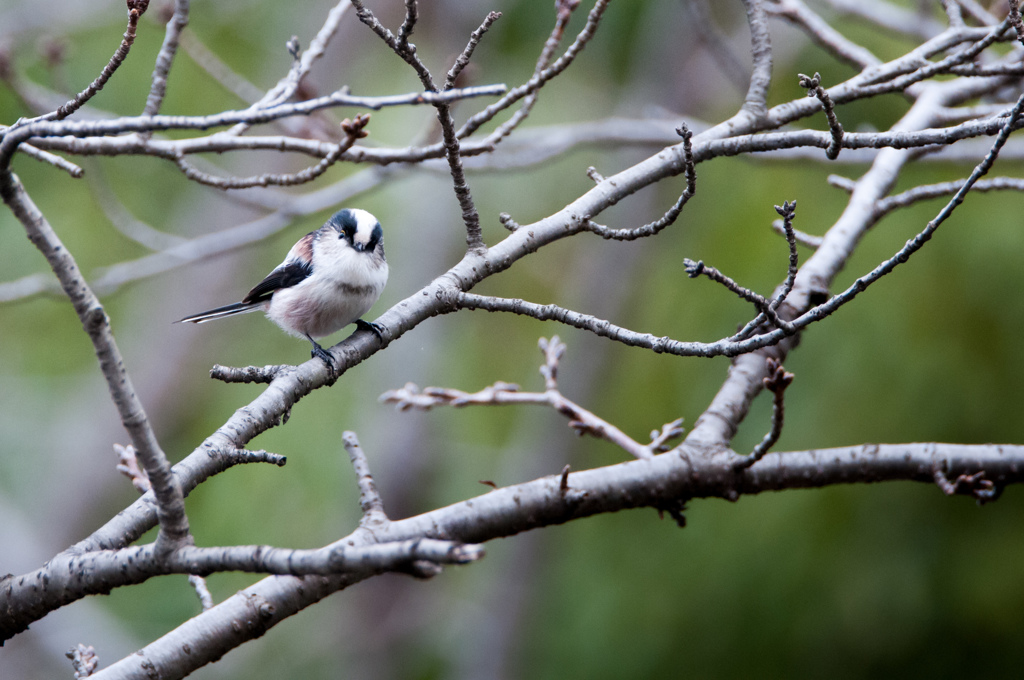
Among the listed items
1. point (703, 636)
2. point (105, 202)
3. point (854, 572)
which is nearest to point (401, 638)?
point (703, 636)

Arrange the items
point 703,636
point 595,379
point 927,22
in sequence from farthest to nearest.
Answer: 1. point 595,379
2. point 703,636
3. point 927,22

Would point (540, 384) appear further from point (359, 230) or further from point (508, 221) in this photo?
point (508, 221)

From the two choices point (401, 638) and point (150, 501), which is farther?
point (401, 638)

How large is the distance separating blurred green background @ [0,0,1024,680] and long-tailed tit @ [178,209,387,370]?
2.02 feet

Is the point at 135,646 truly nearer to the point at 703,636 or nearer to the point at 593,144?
the point at 703,636

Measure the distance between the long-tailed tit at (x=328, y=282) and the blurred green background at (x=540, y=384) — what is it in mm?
615

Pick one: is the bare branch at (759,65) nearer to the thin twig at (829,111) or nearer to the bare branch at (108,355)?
the thin twig at (829,111)

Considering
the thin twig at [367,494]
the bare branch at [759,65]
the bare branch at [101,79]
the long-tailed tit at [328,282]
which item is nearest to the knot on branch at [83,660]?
the thin twig at [367,494]

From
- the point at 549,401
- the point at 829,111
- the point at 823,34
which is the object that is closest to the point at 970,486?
the point at 829,111

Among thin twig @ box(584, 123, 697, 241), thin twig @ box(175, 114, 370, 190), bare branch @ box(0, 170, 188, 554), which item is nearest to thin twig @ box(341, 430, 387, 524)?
bare branch @ box(0, 170, 188, 554)

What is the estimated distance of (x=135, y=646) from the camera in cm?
761

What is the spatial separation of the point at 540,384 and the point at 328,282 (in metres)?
4.88

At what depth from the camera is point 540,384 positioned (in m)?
8.37

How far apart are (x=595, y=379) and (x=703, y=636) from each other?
235 cm
